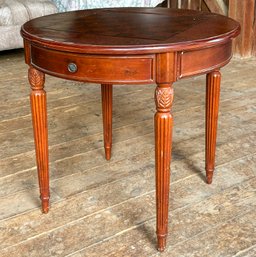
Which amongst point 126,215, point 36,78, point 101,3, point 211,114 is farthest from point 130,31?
point 101,3

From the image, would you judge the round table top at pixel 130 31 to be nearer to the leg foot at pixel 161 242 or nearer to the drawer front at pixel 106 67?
the drawer front at pixel 106 67

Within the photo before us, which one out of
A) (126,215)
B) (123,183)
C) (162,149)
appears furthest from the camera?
(123,183)

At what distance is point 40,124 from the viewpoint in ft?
5.30

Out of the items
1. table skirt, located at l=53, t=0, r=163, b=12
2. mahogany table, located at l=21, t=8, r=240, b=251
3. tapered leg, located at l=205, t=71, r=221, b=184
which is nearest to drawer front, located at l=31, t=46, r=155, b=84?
mahogany table, located at l=21, t=8, r=240, b=251

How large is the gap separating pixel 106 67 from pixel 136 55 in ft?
0.30

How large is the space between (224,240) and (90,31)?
79 centimetres

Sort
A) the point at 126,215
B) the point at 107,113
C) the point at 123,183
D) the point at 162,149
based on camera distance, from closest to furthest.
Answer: the point at 162,149 → the point at 126,215 → the point at 123,183 → the point at 107,113

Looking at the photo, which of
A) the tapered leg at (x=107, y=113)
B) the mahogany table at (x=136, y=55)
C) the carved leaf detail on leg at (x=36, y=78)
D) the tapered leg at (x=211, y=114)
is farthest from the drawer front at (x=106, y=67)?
the tapered leg at (x=107, y=113)

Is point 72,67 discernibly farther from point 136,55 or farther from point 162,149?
point 162,149

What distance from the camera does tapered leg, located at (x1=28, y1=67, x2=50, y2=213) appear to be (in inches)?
61.1

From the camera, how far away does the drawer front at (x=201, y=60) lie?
4.45 ft

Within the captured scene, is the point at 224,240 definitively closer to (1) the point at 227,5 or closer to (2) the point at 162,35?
(2) the point at 162,35

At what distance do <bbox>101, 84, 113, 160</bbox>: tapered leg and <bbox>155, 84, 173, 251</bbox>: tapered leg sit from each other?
2.25ft

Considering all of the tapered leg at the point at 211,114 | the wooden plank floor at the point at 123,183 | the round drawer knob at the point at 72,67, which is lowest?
the wooden plank floor at the point at 123,183
